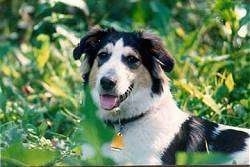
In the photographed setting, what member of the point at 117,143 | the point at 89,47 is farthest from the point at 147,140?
the point at 89,47

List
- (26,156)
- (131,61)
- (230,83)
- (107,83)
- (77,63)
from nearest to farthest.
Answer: (26,156)
(107,83)
(131,61)
(230,83)
(77,63)

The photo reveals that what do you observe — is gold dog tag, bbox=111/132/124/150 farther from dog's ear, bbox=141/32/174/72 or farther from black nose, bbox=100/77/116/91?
dog's ear, bbox=141/32/174/72

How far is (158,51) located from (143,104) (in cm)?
34

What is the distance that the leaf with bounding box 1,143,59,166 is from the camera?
3617 mm

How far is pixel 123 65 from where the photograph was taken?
17.7 ft

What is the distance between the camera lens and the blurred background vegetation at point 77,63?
6.78m

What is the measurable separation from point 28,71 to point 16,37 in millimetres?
1796

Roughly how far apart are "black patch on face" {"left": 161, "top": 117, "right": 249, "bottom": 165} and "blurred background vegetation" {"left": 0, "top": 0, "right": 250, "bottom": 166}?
0.66m

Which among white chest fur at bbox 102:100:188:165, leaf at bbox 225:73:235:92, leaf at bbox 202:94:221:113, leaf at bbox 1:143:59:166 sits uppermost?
leaf at bbox 225:73:235:92

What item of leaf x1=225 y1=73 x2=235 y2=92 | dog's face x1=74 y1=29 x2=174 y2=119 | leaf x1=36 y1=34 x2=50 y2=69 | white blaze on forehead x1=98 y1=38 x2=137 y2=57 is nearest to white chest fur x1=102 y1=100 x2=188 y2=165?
dog's face x1=74 y1=29 x2=174 y2=119

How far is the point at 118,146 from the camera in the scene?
509 cm

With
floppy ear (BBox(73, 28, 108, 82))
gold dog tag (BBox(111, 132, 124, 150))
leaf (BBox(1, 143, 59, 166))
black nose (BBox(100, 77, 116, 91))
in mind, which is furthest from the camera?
floppy ear (BBox(73, 28, 108, 82))

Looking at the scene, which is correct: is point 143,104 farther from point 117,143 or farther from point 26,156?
point 26,156

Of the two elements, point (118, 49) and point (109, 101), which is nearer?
point (109, 101)
